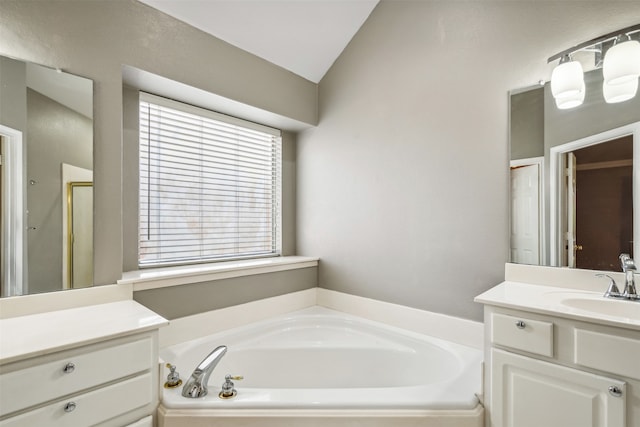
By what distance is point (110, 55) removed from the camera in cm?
174

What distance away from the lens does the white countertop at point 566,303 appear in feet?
3.97

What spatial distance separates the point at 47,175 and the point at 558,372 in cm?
241

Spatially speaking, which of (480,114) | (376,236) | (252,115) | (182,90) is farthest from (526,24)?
(182,90)

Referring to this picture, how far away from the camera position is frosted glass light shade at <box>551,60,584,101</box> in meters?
1.64

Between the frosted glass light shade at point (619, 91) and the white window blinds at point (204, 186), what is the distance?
2246 mm

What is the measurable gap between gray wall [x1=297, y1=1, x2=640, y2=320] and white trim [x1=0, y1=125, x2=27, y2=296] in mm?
1941

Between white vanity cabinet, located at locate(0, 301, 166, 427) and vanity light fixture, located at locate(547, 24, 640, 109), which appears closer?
white vanity cabinet, located at locate(0, 301, 166, 427)

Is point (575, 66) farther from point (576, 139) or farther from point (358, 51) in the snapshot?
point (358, 51)

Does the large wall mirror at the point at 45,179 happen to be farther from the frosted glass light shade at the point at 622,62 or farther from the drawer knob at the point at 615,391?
the frosted glass light shade at the point at 622,62

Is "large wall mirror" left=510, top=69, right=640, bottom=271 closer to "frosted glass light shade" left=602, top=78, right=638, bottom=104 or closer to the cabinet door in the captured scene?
"frosted glass light shade" left=602, top=78, right=638, bottom=104

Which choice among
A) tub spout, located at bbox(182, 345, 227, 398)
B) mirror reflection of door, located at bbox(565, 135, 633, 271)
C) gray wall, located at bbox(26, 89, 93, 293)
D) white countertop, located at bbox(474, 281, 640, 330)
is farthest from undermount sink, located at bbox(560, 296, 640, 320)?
gray wall, located at bbox(26, 89, 93, 293)

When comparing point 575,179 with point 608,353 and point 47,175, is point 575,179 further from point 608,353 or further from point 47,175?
point 47,175

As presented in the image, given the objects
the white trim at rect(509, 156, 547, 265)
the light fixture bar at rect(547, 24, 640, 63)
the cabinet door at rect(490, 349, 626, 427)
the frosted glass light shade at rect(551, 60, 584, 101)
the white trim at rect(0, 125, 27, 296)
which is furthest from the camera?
the white trim at rect(509, 156, 547, 265)

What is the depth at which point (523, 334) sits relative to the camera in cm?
134
